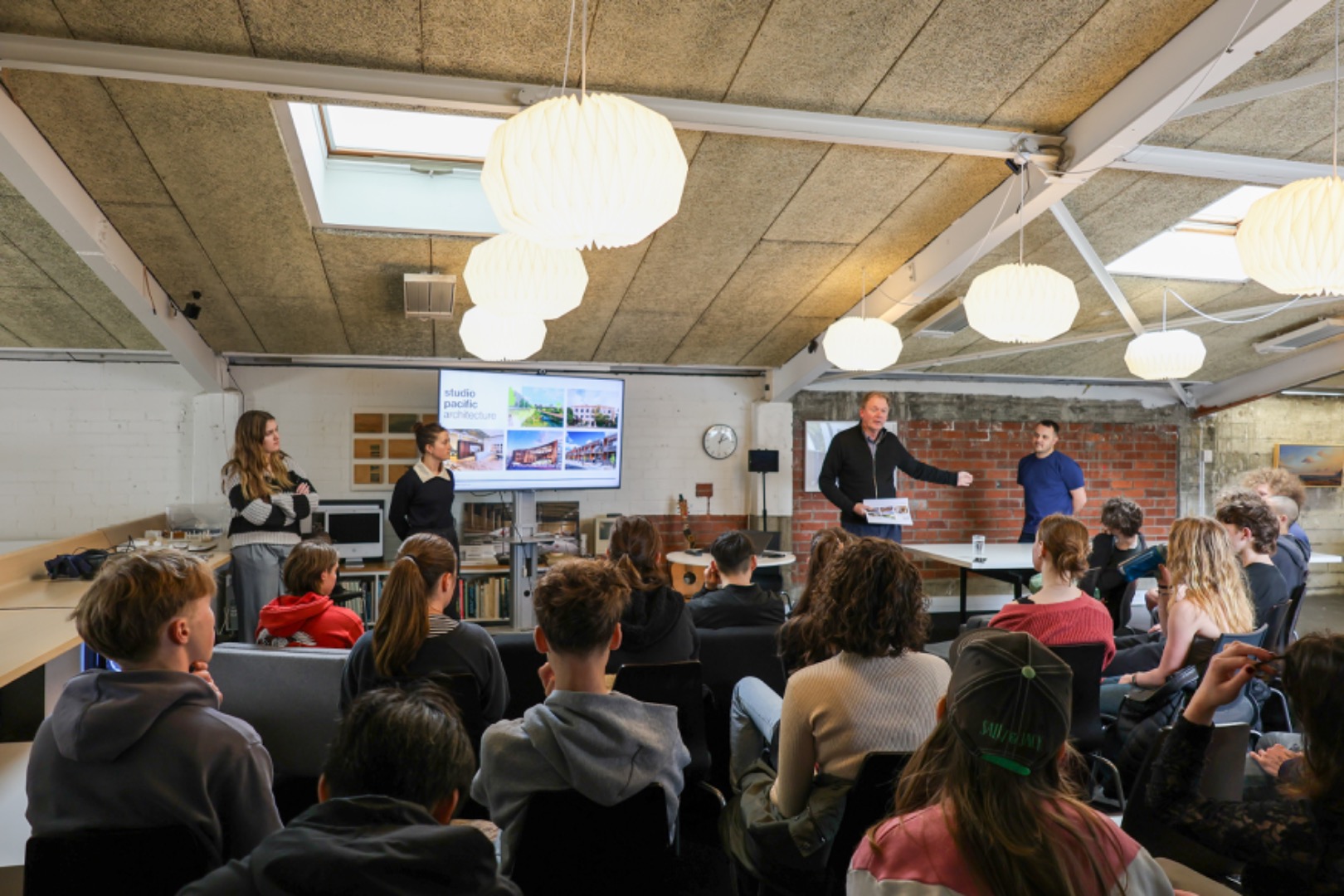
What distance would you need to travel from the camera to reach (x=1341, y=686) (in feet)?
4.25

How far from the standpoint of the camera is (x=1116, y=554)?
168 inches

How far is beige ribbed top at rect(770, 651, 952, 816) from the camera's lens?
5.93 feet

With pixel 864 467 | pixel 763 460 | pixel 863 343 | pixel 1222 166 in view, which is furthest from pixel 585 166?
pixel 763 460

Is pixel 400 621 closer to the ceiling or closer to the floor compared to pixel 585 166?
closer to the floor

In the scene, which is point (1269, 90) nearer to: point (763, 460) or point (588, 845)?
point (588, 845)

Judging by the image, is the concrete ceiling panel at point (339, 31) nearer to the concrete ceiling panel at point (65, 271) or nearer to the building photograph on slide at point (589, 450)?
the concrete ceiling panel at point (65, 271)

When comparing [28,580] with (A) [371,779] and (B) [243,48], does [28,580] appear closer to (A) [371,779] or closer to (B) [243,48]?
(B) [243,48]

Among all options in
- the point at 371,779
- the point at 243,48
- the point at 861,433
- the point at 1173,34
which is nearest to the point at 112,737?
the point at 371,779

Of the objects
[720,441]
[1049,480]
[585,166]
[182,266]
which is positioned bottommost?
[1049,480]

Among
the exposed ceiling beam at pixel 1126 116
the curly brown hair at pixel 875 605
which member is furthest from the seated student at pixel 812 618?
the exposed ceiling beam at pixel 1126 116

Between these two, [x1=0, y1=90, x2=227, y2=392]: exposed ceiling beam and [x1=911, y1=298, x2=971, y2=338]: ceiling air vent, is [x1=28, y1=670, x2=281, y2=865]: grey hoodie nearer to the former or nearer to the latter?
[x1=0, y1=90, x2=227, y2=392]: exposed ceiling beam

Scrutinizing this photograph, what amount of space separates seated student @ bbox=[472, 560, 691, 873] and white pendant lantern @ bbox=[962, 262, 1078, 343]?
2.67 m

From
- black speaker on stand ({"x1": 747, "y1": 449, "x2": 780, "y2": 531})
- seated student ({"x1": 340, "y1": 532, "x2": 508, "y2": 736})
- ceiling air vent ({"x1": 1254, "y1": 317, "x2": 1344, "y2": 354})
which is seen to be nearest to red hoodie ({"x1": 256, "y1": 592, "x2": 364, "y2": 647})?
seated student ({"x1": 340, "y1": 532, "x2": 508, "y2": 736})

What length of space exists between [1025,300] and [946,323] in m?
2.34
